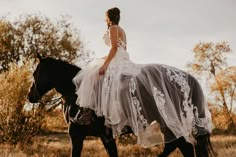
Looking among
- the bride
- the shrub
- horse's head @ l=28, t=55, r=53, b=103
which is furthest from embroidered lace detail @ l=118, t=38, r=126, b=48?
the shrub

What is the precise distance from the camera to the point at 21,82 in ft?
44.1

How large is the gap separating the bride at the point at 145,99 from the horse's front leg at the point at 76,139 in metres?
0.56

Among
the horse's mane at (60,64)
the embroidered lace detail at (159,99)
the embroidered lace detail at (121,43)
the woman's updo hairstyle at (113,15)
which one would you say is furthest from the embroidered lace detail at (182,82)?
the horse's mane at (60,64)

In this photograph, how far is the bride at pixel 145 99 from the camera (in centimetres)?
631

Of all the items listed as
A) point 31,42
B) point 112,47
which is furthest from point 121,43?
point 31,42

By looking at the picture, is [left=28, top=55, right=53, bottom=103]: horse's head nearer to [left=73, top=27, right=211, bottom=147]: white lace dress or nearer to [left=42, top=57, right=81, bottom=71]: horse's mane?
[left=42, top=57, right=81, bottom=71]: horse's mane

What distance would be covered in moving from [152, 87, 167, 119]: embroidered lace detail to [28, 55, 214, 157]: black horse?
0.61 m

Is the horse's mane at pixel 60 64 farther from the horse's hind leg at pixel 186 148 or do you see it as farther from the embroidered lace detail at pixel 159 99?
the horse's hind leg at pixel 186 148

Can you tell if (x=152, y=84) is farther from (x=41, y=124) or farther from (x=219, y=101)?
(x=219, y=101)

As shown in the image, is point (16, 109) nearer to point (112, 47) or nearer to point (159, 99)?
point (112, 47)

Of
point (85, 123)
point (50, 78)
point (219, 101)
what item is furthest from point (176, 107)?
point (219, 101)

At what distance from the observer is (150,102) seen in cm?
640

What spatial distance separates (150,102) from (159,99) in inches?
6.9

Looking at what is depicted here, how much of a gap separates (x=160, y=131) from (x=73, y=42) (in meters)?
26.3
